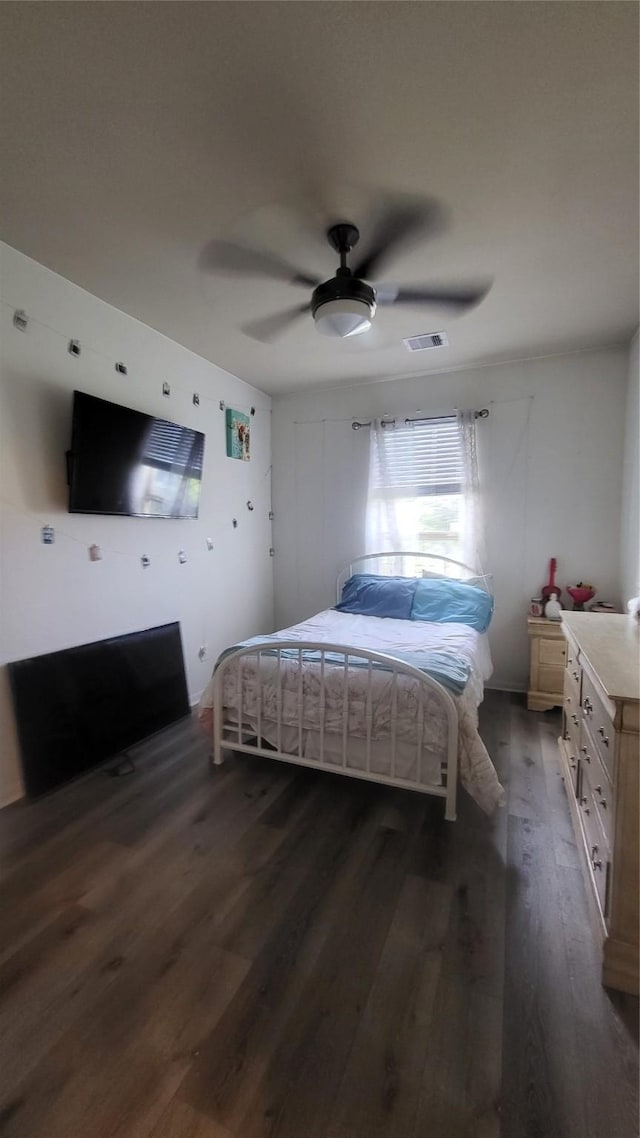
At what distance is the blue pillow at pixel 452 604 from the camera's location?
3275 millimetres

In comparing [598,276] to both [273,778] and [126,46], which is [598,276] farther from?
→ [273,778]

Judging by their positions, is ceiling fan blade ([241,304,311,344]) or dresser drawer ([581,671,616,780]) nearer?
dresser drawer ([581,671,616,780])

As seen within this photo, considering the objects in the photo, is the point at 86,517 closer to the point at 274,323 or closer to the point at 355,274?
the point at 274,323

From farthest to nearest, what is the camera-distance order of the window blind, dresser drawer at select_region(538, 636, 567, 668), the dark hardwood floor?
the window blind
dresser drawer at select_region(538, 636, 567, 668)
the dark hardwood floor

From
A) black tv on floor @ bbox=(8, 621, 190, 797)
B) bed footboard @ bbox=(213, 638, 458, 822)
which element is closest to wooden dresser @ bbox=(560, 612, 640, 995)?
bed footboard @ bbox=(213, 638, 458, 822)

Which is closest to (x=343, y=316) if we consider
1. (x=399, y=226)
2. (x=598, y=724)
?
(x=399, y=226)

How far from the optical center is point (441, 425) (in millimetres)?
3811

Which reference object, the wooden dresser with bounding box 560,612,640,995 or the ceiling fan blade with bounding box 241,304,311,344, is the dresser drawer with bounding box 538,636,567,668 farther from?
the ceiling fan blade with bounding box 241,304,311,344

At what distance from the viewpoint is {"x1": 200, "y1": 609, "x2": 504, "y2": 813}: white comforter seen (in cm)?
197

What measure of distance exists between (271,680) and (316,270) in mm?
2118

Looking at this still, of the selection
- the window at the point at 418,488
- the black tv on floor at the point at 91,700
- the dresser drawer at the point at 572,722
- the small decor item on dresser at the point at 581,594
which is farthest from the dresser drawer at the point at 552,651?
the black tv on floor at the point at 91,700

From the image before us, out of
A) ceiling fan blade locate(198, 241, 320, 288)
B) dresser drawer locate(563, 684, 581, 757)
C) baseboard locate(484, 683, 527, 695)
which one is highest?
ceiling fan blade locate(198, 241, 320, 288)

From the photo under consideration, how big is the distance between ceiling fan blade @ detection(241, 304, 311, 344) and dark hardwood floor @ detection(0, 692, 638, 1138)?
2444 mm

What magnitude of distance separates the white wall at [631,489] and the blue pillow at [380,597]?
1442mm
